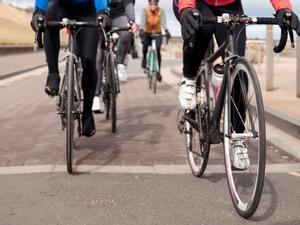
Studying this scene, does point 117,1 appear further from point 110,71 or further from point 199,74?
point 199,74

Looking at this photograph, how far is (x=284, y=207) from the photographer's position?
457 cm

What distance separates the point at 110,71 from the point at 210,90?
3.36 m

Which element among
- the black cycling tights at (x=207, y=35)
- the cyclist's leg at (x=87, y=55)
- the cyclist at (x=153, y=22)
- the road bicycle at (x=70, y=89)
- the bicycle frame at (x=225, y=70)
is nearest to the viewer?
the bicycle frame at (x=225, y=70)

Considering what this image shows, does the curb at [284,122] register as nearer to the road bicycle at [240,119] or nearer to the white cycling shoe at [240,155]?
the road bicycle at [240,119]

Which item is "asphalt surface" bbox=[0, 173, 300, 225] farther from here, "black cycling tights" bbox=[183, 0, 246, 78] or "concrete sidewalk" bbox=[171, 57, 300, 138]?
"concrete sidewalk" bbox=[171, 57, 300, 138]

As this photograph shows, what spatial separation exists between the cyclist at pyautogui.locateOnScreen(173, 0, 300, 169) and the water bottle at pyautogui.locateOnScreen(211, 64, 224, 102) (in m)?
0.19

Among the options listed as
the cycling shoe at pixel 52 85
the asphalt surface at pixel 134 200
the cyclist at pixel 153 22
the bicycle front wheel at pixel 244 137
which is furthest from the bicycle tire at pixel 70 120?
the cyclist at pixel 153 22

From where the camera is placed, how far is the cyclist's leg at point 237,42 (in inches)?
171

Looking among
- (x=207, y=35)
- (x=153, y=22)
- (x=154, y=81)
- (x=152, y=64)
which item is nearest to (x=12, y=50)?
(x=153, y=22)

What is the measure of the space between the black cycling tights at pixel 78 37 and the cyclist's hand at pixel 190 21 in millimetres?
1696

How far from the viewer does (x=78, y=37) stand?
5941 mm

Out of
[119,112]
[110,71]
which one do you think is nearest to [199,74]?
[110,71]

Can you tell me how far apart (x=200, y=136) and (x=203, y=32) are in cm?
80

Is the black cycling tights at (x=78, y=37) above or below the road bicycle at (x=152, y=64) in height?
above
